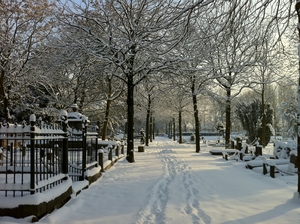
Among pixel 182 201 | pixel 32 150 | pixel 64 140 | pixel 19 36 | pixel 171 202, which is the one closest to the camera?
pixel 32 150

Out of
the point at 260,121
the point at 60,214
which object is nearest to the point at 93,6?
the point at 60,214

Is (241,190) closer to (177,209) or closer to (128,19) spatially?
(177,209)

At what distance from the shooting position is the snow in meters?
5.45

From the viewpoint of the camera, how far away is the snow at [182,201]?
545 cm

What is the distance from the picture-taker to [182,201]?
6793 mm

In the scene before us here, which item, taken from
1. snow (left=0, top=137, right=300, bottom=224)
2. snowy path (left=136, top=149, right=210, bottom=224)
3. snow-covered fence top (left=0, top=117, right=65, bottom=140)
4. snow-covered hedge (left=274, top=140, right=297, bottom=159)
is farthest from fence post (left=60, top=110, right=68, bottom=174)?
snow-covered hedge (left=274, top=140, right=297, bottom=159)

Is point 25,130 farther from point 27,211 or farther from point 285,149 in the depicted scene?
point 285,149

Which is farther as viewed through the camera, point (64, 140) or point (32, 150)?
point (64, 140)

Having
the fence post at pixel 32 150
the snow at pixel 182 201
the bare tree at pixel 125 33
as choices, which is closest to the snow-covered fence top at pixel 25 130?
the fence post at pixel 32 150

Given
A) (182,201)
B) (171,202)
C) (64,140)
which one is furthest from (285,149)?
(64,140)

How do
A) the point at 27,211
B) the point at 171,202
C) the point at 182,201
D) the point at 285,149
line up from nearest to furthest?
the point at 27,211 < the point at 171,202 < the point at 182,201 < the point at 285,149

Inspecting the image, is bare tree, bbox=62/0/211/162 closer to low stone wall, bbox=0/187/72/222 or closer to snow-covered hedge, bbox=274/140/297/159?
snow-covered hedge, bbox=274/140/297/159

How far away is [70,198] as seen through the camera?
22.6 feet

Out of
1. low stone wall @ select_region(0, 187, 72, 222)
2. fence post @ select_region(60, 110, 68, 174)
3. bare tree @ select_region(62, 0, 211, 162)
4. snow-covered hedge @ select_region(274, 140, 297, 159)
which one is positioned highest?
bare tree @ select_region(62, 0, 211, 162)
